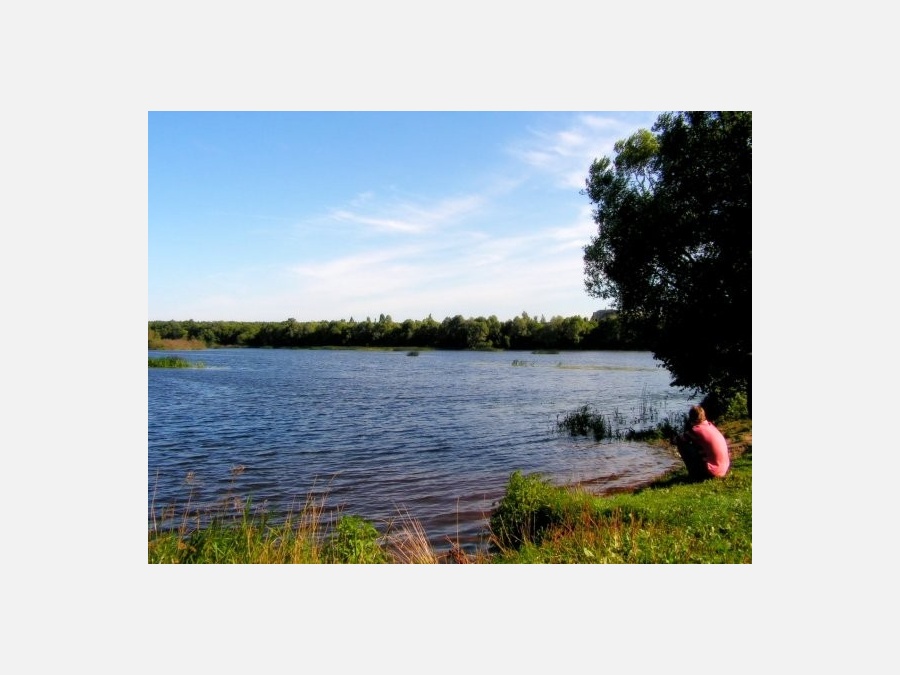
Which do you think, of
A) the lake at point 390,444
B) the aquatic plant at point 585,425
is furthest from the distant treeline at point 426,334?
the aquatic plant at point 585,425

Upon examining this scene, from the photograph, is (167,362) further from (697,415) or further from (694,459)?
(697,415)

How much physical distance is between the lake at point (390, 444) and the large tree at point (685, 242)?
3370 millimetres

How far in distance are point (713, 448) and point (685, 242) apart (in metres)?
6.06

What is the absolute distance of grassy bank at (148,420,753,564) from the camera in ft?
23.8

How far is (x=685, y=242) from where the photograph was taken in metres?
14.4

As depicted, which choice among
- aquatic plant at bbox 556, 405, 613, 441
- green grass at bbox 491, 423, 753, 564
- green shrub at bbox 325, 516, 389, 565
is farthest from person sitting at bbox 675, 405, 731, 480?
aquatic plant at bbox 556, 405, 613, 441

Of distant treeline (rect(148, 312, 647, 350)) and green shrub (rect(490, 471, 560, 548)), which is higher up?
distant treeline (rect(148, 312, 647, 350))

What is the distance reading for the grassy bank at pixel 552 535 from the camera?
7.25 m

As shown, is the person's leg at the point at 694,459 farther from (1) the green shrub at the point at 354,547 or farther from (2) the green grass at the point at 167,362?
(2) the green grass at the point at 167,362

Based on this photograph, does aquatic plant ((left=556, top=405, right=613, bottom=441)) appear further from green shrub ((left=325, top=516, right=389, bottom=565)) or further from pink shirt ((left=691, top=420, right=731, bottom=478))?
green shrub ((left=325, top=516, right=389, bottom=565))

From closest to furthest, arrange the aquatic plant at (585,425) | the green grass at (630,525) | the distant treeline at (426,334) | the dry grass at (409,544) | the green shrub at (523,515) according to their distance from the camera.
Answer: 1. the green grass at (630,525)
2. the dry grass at (409,544)
3. the green shrub at (523,515)
4. the aquatic plant at (585,425)
5. the distant treeline at (426,334)

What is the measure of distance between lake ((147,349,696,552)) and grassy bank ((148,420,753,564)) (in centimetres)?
87
